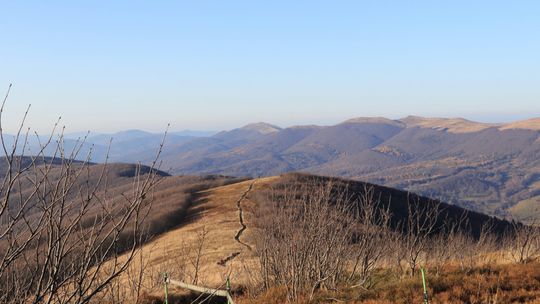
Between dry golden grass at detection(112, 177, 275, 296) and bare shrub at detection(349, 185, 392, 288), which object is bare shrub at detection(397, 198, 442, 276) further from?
dry golden grass at detection(112, 177, 275, 296)

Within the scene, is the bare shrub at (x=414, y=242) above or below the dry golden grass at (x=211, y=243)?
above

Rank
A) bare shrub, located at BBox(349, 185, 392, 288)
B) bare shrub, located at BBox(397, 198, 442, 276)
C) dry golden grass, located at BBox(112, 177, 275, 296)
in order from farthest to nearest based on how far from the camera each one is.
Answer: dry golden grass, located at BBox(112, 177, 275, 296) → bare shrub, located at BBox(397, 198, 442, 276) → bare shrub, located at BBox(349, 185, 392, 288)

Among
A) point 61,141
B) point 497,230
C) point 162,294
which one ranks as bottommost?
point 497,230

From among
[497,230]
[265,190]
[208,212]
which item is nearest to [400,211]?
[497,230]

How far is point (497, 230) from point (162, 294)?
74720mm

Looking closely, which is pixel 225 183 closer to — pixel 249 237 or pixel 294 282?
pixel 249 237

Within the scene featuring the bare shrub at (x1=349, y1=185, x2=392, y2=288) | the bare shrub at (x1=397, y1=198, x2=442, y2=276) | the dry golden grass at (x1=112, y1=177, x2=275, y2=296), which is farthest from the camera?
Answer: the dry golden grass at (x1=112, y1=177, x2=275, y2=296)

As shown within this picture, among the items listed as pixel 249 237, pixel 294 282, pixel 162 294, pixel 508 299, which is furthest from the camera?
pixel 249 237

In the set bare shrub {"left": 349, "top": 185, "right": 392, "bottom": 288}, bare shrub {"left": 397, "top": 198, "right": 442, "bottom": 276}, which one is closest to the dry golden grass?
bare shrub {"left": 349, "top": 185, "right": 392, "bottom": 288}

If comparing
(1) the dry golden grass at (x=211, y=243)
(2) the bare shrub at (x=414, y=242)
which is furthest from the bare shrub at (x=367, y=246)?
(1) the dry golden grass at (x=211, y=243)

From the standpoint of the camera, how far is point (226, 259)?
40.6 meters

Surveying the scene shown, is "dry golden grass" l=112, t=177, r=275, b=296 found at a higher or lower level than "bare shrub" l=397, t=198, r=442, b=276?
lower

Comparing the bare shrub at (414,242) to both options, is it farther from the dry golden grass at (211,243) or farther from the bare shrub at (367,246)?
the dry golden grass at (211,243)

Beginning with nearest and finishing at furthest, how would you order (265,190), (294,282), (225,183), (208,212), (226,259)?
(294,282), (226,259), (208,212), (265,190), (225,183)
